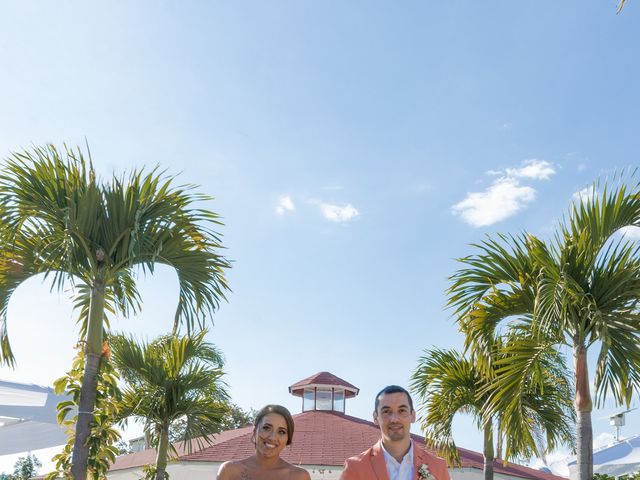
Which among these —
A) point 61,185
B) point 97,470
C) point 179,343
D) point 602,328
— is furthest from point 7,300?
point 602,328

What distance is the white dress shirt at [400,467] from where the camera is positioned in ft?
12.4

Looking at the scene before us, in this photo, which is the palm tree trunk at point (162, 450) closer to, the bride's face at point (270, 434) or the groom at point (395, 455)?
the bride's face at point (270, 434)

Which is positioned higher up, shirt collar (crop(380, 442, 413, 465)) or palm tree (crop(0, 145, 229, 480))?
palm tree (crop(0, 145, 229, 480))

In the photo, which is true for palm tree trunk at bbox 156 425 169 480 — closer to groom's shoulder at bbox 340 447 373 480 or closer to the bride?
the bride

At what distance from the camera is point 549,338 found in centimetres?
766

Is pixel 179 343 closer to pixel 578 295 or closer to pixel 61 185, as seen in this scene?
pixel 61 185

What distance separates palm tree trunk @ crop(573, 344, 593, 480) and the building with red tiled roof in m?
10.3

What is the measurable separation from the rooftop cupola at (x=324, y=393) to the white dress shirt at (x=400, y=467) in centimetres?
2022

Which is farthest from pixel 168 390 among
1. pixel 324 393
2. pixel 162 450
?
pixel 324 393

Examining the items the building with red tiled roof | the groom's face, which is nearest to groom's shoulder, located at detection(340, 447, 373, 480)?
the groom's face

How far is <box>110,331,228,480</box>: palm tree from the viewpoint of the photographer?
42.3 feet

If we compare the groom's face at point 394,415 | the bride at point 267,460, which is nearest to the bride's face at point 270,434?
the bride at point 267,460

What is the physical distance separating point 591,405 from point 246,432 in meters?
15.6

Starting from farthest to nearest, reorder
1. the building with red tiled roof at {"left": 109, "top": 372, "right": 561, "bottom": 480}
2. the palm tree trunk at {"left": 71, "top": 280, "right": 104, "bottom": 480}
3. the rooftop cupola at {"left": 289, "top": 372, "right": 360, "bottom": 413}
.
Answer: the rooftop cupola at {"left": 289, "top": 372, "right": 360, "bottom": 413} → the building with red tiled roof at {"left": 109, "top": 372, "right": 561, "bottom": 480} → the palm tree trunk at {"left": 71, "top": 280, "right": 104, "bottom": 480}
